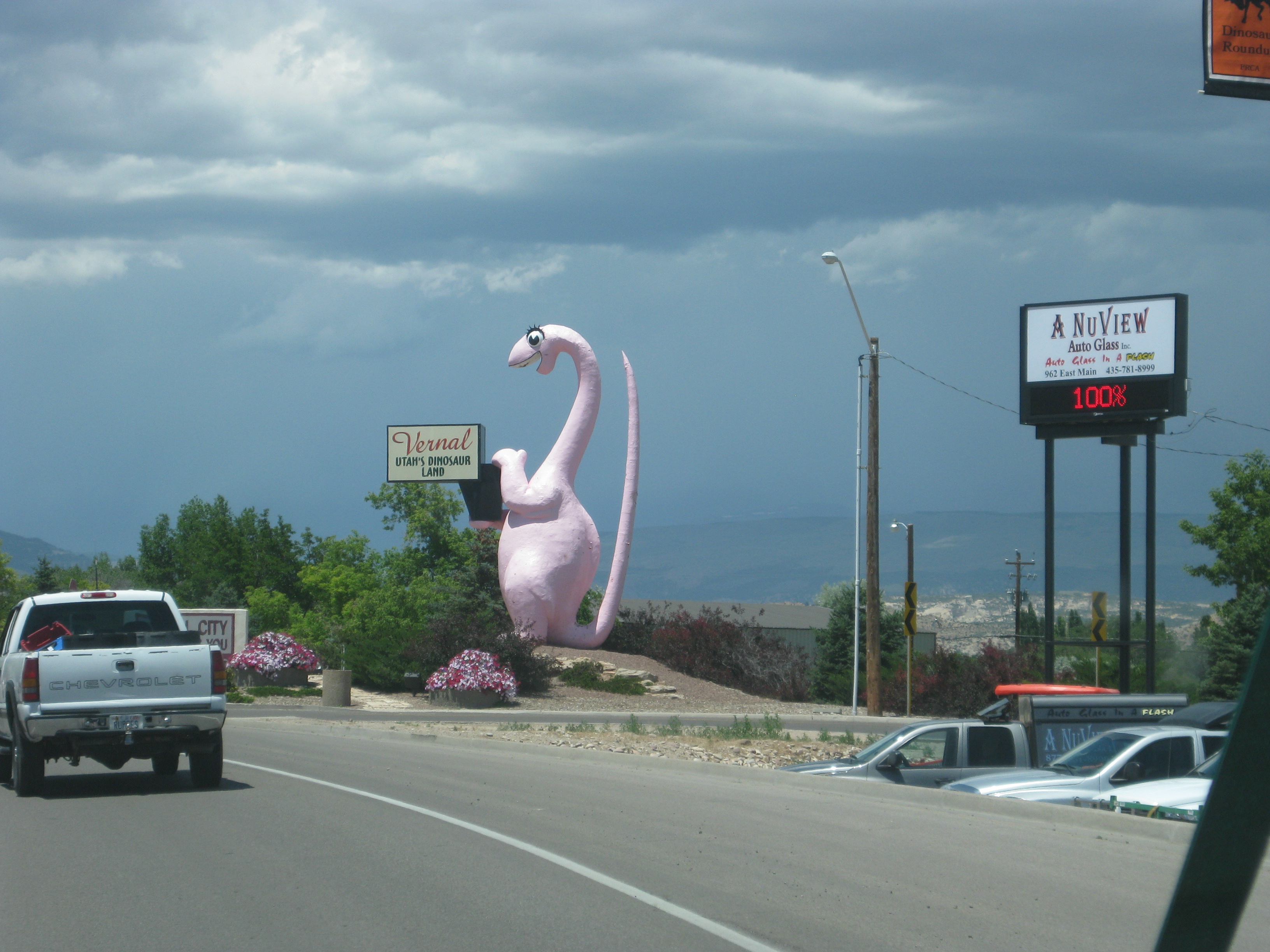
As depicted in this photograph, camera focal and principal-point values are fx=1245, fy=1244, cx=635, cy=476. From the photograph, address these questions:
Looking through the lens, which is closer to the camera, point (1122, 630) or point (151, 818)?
point (151, 818)

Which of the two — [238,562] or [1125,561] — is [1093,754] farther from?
[238,562]

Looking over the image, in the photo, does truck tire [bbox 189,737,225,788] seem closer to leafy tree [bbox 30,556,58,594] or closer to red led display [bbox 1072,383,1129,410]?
red led display [bbox 1072,383,1129,410]

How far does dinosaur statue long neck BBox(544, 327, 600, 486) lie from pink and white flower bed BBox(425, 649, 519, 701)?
841cm

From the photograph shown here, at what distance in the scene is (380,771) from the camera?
16.0 m

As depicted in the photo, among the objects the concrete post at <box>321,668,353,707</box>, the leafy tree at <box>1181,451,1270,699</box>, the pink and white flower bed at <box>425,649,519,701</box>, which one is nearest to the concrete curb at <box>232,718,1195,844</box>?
the concrete post at <box>321,668,353,707</box>

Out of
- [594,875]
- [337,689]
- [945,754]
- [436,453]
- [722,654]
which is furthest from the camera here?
[436,453]

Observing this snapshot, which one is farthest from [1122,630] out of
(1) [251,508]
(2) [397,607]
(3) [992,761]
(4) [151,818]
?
(1) [251,508]

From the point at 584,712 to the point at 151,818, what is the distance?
22.1 meters

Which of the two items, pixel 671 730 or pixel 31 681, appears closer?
pixel 31 681

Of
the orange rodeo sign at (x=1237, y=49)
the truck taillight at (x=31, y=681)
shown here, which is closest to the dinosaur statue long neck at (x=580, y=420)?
the orange rodeo sign at (x=1237, y=49)

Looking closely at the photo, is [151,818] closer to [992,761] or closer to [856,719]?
[992,761]

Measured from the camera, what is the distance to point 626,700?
37188 millimetres

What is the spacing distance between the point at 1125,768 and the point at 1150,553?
16.4 metres

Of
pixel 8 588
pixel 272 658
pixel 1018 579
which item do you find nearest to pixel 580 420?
pixel 272 658
